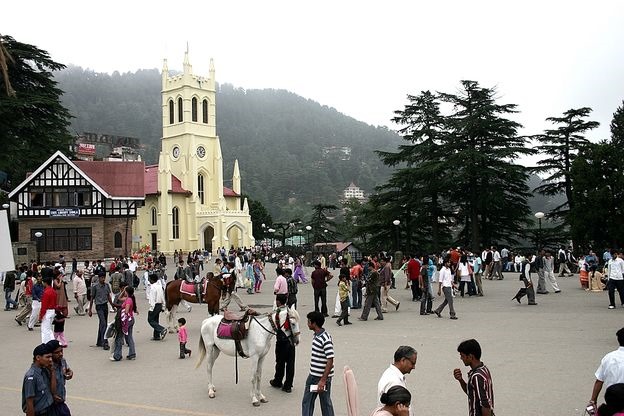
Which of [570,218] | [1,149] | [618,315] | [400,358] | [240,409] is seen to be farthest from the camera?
[1,149]

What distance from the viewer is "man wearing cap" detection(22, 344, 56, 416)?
546 centimetres

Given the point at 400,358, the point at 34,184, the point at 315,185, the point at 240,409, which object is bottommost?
the point at 240,409

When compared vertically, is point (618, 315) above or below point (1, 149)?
below

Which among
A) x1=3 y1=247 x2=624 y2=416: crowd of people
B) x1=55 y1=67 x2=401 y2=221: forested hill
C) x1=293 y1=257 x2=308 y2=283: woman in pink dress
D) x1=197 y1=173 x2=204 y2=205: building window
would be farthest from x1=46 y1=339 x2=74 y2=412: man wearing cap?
x1=55 y1=67 x2=401 y2=221: forested hill

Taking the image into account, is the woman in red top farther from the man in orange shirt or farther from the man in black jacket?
the man in black jacket

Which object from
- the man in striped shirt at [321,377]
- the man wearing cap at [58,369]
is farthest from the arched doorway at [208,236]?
the man wearing cap at [58,369]

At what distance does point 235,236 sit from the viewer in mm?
67062

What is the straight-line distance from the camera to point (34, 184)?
45.0m

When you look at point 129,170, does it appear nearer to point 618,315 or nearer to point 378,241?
A: point 378,241

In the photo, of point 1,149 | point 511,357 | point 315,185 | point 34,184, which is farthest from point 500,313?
point 315,185

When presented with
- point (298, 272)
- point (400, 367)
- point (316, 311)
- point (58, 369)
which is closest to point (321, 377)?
point (316, 311)

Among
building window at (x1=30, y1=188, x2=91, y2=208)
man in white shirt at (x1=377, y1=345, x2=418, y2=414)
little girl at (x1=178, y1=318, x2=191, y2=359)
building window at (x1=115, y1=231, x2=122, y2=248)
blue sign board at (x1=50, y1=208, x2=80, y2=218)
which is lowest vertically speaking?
little girl at (x1=178, y1=318, x2=191, y2=359)

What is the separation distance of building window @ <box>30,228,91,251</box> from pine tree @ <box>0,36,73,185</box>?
5076mm

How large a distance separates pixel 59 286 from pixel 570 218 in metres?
30.5
